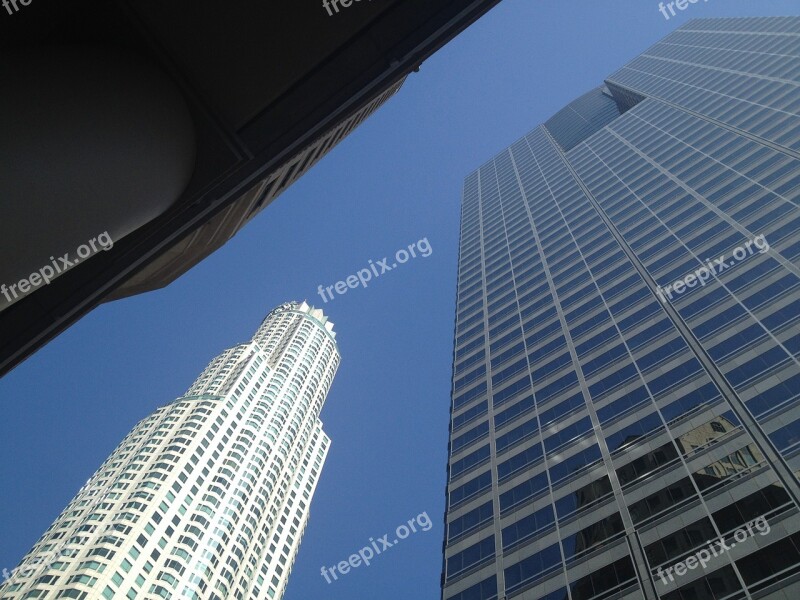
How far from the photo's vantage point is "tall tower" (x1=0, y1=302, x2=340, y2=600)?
238ft

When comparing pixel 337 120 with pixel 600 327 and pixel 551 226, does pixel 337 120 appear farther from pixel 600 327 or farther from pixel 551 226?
pixel 551 226

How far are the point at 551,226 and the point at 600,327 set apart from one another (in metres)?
31.9

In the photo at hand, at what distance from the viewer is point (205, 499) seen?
3477 inches

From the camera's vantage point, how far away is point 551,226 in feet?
271

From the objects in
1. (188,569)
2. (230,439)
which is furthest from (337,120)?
(230,439)
